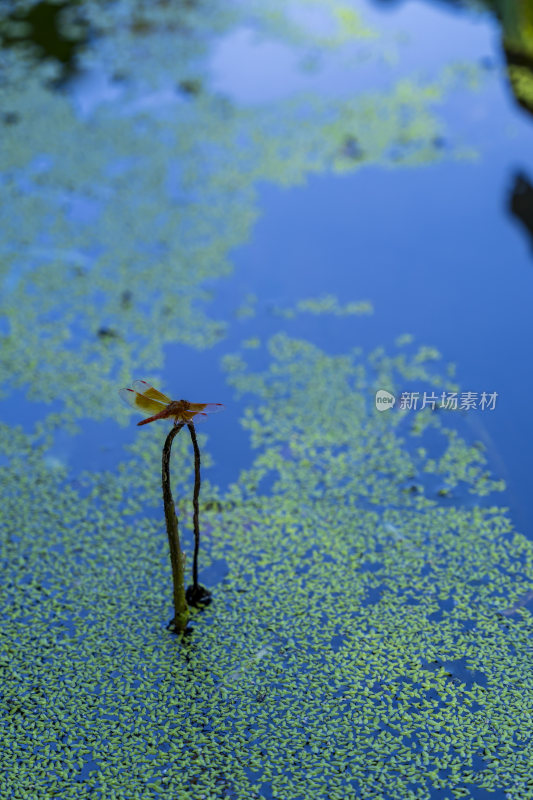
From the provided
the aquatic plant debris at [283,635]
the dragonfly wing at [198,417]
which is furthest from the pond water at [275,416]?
the dragonfly wing at [198,417]

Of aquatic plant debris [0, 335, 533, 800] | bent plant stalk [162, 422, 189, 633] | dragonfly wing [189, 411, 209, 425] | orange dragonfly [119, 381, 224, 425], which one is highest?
orange dragonfly [119, 381, 224, 425]

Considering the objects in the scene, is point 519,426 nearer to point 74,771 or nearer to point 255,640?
point 255,640

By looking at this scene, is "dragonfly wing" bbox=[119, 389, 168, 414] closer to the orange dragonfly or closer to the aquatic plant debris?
the orange dragonfly

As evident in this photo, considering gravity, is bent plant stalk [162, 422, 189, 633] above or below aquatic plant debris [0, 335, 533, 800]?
above

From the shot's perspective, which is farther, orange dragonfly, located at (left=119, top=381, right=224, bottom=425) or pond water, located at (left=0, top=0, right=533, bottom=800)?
pond water, located at (left=0, top=0, right=533, bottom=800)

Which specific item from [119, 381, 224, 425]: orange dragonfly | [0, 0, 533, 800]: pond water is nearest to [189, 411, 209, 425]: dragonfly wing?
[119, 381, 224, 425]: orange dragonfly

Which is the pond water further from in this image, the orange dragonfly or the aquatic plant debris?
the orange dragonfly

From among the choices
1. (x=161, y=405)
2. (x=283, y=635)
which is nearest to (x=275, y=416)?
(x=283, y=635)

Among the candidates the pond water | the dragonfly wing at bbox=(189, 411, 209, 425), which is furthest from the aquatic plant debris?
the dragonfly wing at bbox=(189, 411, 209, 425)
